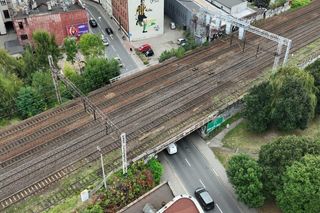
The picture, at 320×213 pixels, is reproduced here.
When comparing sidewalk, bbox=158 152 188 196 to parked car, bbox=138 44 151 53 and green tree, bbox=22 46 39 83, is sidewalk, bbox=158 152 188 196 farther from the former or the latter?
parked car, bbox=138 44 151 53

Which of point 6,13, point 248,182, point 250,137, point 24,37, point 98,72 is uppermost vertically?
point 6,13

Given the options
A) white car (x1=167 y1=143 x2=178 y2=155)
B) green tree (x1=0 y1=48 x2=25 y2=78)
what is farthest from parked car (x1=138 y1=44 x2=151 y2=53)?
white car (x1=167 y1=143 x2=178 y2=155)

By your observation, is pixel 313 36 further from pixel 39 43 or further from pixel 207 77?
pixel 39 43

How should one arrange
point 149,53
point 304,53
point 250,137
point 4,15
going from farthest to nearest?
point 4,15 < point 149,53 < point 304,53 < point 250,137

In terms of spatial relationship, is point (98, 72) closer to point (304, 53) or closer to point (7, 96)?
point (7, 96)

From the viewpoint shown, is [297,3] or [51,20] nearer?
[51,20]

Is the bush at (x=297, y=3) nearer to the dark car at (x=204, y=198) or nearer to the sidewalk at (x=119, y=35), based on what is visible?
the sidewalk at (x=119, y=35)

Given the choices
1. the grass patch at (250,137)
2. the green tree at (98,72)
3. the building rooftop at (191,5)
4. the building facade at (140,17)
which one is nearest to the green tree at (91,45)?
the green tree at (98,72)

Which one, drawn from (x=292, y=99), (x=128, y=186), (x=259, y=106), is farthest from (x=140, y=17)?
(x=128, y=186)
